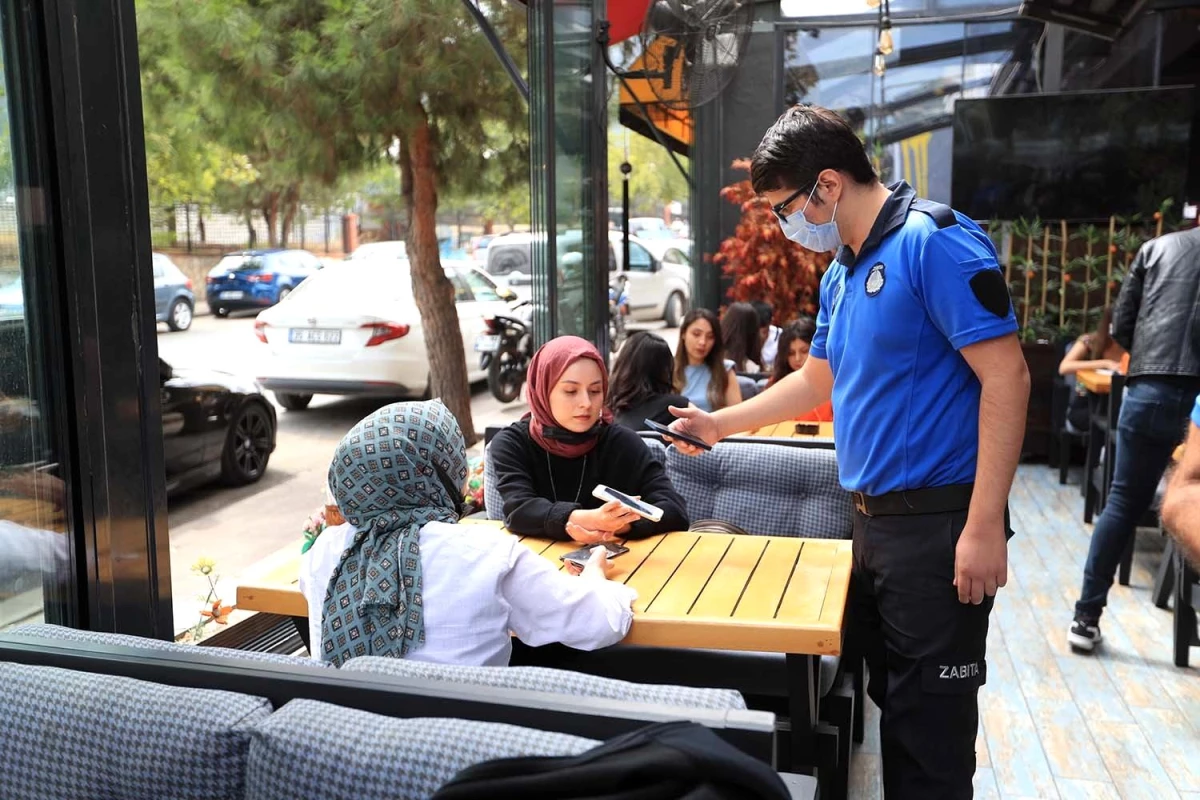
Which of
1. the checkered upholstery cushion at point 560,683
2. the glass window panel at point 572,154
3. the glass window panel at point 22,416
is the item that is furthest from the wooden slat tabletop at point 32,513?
the glass window panel at point 572,154

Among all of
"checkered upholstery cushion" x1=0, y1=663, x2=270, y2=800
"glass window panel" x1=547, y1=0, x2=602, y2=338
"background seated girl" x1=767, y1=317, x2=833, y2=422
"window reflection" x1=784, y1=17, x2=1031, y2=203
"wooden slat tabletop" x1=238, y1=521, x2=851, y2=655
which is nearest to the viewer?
"checkered upholstery cushion" x1=0, y1=663, x2=270, y2=800

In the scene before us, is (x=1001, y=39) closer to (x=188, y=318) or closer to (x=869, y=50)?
(x=869, y=50)

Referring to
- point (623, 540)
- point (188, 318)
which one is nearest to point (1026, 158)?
point (623, 540)

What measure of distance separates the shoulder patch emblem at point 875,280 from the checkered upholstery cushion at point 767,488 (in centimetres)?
143

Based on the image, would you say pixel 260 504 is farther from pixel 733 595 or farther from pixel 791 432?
pixel 733 595

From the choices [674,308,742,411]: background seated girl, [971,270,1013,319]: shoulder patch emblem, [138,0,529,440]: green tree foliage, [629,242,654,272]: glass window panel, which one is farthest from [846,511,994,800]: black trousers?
[629,242,654,272]: glass window panel

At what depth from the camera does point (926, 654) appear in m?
2.06

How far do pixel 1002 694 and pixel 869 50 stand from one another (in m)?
7.75

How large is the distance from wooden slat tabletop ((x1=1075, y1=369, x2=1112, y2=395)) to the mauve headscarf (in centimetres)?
361

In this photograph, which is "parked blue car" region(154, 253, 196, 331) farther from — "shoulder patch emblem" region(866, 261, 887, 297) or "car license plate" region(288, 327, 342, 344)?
"shoulder patch emblem" region(866, 261, 887, 297)

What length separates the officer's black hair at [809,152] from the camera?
2078 millimetres

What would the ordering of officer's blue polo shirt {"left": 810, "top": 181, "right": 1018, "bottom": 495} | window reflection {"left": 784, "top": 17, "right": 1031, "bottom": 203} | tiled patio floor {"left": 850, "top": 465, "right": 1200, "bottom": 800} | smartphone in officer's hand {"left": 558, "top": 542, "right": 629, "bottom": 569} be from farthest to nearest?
window reflection {"left": 784, "top": 17, "right": 1031, "bottom": 203} → tiled patio floor {"left": 850, "top": 465, "right": 1200, "bottom": 800} → smartphone in officer's hand {"left": 558, "top": 542, "right": 629, "bottom": 569} → officer's blue polo shirt {"left": 810, "top": 181, "right": 1018, "bottom": 495}

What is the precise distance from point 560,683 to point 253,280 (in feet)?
48.5

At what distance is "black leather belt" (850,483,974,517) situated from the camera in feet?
6.64
